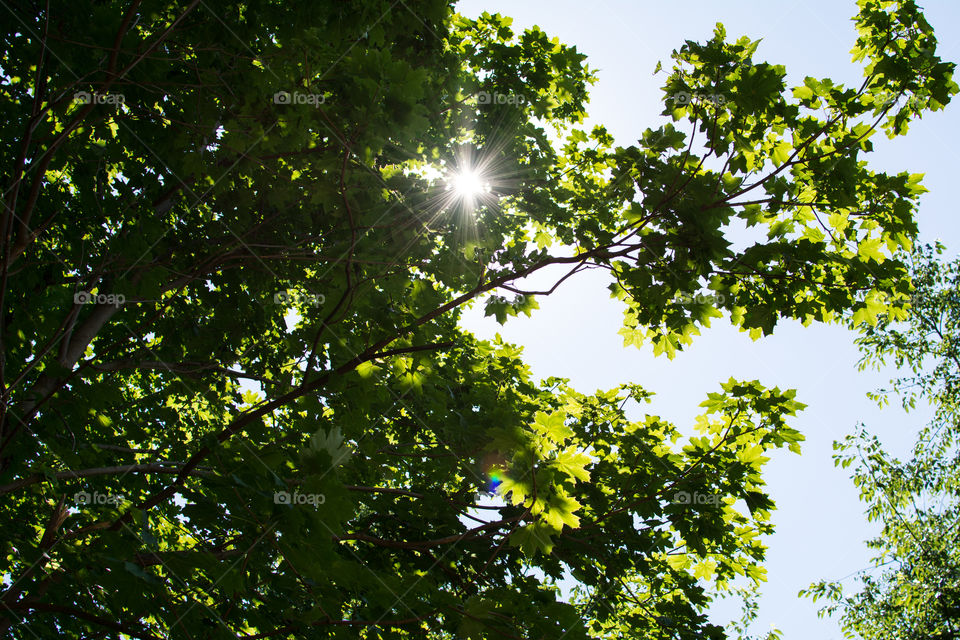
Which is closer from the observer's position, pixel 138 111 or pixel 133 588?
pixel 133 588

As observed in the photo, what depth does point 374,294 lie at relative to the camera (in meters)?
3.72

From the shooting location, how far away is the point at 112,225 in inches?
186

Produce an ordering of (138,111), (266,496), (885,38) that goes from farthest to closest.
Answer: (138,111), (885,38), (266,496)

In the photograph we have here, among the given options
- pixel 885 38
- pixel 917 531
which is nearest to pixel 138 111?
pixel 885 38

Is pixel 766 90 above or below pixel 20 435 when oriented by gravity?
above

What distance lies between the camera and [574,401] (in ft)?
17.4

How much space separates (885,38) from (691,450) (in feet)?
10.4

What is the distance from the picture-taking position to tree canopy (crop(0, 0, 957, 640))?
9.18 ft

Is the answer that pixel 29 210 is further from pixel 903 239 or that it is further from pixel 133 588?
pixel 903 239

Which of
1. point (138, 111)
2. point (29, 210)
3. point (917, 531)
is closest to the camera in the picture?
point (29, 210)

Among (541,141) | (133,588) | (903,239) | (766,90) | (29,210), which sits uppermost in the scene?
(541,141)

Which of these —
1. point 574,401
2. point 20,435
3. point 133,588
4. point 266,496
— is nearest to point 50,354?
point 20,435

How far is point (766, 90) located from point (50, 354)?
5938 mm

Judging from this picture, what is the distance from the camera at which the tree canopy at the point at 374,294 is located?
9.18ft
